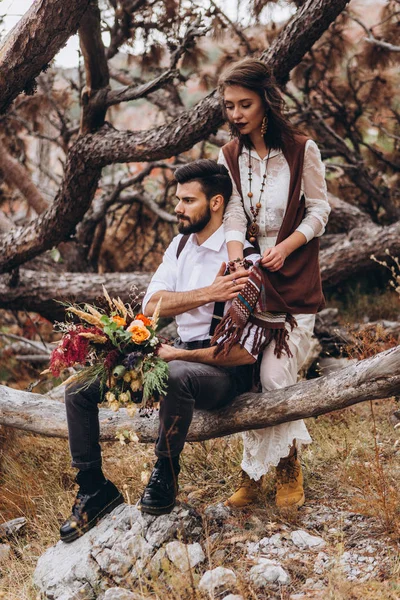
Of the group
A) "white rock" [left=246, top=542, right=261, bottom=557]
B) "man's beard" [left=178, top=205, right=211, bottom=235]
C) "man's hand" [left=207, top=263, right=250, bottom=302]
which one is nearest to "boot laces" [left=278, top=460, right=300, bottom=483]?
"white rock" [left=246, top=542, right=261, bottom=557]

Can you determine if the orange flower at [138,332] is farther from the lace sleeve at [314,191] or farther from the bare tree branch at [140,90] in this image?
the bare tree branch at [140,90]

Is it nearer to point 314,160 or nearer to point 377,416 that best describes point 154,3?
point 314,160

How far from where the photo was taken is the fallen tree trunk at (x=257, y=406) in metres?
2.98

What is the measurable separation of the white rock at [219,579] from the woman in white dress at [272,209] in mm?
669

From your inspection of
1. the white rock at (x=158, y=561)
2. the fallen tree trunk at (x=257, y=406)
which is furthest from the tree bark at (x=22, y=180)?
the white rock at (x=158, y=561)

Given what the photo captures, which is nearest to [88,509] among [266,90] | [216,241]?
[216,241]

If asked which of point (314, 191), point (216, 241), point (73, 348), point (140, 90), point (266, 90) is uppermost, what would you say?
point (140, 90)

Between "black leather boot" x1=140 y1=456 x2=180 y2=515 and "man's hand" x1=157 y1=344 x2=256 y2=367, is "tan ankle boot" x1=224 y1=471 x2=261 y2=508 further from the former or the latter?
"man's hand" x1=157 y1=344 x2=256 y2=367

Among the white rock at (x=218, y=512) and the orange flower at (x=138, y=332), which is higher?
the orange flower at (x=138, y=332)

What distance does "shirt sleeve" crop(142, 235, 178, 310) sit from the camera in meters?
3.51

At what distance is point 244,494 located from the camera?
3.59 meters

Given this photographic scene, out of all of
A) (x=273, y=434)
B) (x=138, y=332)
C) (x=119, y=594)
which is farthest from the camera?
(x=273, y=434)

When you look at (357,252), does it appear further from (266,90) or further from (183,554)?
(183,554)

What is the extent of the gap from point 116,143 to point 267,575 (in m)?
3.39
